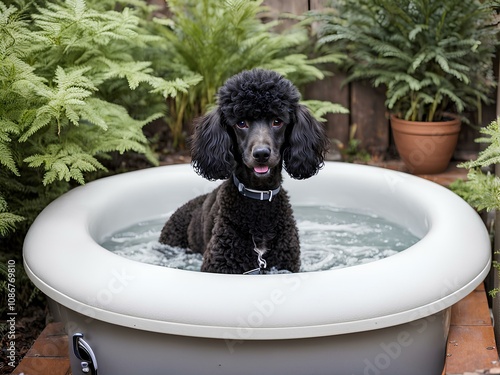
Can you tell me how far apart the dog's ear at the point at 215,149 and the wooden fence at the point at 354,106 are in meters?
2.62

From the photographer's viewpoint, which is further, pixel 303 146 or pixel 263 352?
pixel 303 146

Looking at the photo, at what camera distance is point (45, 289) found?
9.53 ft

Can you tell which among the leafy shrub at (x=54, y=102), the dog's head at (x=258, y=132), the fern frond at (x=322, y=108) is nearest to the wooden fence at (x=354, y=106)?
the fern frond at (x=322, y=108)

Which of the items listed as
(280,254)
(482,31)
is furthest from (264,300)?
(482,31)

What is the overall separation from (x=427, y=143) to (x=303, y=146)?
2033 millimetres

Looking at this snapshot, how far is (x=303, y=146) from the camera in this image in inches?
118

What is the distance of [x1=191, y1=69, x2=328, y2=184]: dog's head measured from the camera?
2.83 m

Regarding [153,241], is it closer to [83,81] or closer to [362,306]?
[83,81]

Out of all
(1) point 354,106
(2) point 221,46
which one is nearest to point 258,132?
(2) point 221,46

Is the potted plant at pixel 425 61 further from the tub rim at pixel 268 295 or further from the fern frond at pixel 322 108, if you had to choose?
the tub rim at pixel 268 295

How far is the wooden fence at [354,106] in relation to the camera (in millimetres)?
5426

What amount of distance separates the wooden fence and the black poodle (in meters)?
2.41

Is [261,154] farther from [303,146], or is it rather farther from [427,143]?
[427,143]

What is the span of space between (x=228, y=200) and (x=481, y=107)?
279cm
